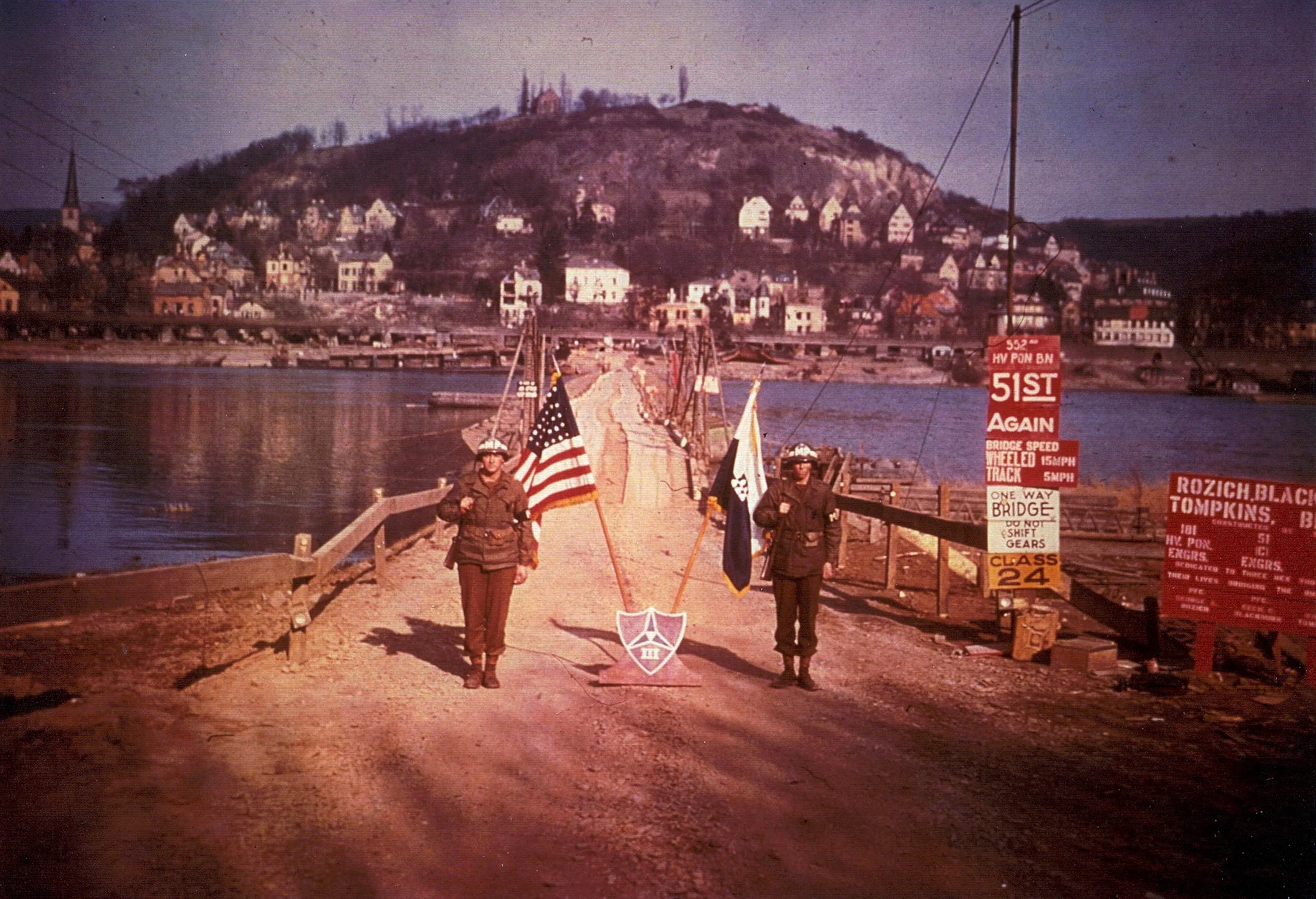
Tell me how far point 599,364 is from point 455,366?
231 ft

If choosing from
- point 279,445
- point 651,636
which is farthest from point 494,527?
point 279,445

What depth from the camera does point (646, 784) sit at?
6773mm

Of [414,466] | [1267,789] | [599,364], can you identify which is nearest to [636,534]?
[1267,789]

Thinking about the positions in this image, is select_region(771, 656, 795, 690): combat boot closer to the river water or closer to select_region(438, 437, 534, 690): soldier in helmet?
select_region(438, 437, 534, 690): soldier in helmet

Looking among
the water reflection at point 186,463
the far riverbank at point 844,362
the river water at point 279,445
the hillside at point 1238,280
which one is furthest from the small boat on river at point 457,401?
the hillside at point 1238,280

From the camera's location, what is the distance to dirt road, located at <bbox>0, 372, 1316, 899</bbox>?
5457 millimetres

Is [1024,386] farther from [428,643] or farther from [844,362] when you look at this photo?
[844,362]

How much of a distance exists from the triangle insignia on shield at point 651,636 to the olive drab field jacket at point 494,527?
1.05 metres

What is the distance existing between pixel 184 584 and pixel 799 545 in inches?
267

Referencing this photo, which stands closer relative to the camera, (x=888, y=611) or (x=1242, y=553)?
(x=1242, y=553)

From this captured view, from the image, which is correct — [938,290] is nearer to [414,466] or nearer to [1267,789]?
[414,466]

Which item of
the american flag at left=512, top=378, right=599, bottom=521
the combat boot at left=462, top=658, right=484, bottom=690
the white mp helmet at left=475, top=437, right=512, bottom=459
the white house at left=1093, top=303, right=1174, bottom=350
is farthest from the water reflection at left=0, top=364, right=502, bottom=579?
the white house at left=1093, top=303, right=1174, bottom=350

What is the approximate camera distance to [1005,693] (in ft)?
31.3

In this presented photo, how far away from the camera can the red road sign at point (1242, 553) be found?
962cm
